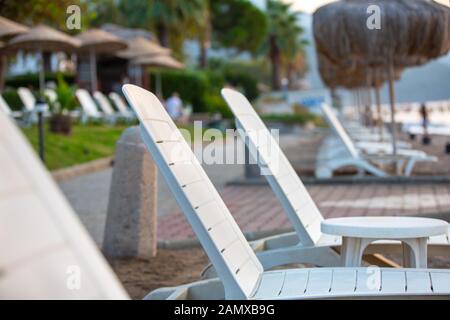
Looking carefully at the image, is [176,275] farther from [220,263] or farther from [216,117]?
[216,117]

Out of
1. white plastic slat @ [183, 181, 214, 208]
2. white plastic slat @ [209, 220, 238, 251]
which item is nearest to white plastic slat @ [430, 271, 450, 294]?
white plastic slat @ [209, 220, 238, 251]

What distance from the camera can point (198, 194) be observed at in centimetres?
404

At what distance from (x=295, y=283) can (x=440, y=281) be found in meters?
0.59

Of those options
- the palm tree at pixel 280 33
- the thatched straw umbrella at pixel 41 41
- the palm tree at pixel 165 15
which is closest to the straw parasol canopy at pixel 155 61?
the thatched straw umbrella at pixel 41 41

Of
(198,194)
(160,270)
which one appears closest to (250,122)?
(160,270)

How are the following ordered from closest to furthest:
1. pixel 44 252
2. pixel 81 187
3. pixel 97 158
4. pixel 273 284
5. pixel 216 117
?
pixel 44 252, pixel 273 284, pixel 81 187, pixel 97 158, pixel 216 117

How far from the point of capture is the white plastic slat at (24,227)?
172cm

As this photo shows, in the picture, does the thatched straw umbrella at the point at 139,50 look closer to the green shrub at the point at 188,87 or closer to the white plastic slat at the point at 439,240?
the green shrub at the point at 188,87

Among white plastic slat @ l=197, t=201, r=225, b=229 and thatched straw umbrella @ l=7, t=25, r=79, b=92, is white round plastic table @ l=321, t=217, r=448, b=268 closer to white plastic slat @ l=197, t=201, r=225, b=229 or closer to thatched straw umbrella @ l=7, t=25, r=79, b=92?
white plastic slat @ l=197, t=201, r=225, b=229

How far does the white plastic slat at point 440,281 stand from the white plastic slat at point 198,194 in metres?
0.99

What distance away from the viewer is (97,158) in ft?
59.5

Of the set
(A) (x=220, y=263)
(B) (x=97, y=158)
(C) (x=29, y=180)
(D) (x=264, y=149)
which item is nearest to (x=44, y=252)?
(C) (x=29, y=180)

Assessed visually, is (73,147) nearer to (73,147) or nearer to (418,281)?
(73,147)
